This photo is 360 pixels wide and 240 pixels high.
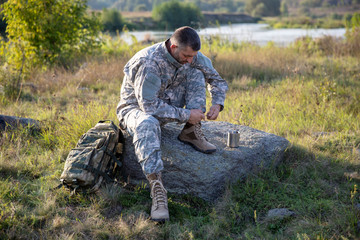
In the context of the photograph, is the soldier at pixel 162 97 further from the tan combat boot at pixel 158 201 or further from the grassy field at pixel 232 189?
the grassy field at pixel 232 189

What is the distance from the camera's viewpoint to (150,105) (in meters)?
3.03

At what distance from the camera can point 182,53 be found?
3.04m

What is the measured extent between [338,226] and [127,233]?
64.3 inches

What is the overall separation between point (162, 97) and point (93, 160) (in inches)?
37.8

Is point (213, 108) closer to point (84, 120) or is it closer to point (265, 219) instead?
point (265, 219)

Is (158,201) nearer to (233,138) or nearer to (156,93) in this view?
(156,93)

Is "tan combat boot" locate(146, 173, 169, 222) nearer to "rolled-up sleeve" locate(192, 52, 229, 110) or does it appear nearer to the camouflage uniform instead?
the camouflage uniform

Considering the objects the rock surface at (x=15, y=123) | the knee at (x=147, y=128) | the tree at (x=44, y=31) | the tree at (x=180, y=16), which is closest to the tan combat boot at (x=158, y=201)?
the knee at (x=147, y=128)

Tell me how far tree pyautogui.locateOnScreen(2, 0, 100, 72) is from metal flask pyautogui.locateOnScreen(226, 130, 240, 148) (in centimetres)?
543

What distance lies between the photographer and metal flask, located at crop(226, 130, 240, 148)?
343 centimetres

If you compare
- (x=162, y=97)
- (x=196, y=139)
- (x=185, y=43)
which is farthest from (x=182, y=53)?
(x=196, y=139)

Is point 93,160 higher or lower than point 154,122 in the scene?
lower

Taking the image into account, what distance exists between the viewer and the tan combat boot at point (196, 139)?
11.0 feet

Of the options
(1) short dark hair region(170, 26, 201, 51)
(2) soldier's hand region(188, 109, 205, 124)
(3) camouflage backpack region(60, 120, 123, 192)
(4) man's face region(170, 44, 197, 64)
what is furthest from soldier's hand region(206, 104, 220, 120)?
(3) camouflage backpack region(60, 120, 123, 192)
